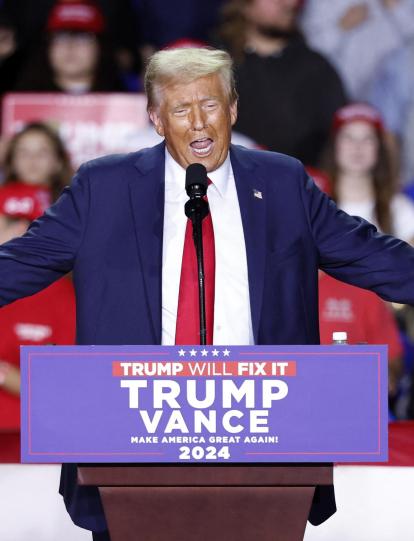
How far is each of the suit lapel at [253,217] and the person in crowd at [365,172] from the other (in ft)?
8.51

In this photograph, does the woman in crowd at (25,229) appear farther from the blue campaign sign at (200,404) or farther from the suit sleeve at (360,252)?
the blue campaign sign at (200,404)

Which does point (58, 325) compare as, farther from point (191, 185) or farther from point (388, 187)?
point (191, 185)

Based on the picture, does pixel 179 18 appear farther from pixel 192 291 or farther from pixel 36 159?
pixel 192 291

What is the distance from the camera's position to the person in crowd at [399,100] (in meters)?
5.05

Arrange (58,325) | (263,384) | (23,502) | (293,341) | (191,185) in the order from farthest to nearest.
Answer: (58,325) < (23,502) < (293,341) < (191,185) < (263,384)

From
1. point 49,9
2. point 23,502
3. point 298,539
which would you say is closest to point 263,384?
point 298,539

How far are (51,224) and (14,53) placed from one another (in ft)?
10.2

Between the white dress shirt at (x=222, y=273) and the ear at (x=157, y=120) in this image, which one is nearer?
the white dress shirt at (x=222, y=273)

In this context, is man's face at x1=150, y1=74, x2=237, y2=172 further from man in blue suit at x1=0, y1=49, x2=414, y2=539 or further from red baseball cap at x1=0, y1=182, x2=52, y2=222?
red baseball cap at x1=0, y1=182, x2=52, y2=222

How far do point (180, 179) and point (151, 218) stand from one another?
0.43 feet

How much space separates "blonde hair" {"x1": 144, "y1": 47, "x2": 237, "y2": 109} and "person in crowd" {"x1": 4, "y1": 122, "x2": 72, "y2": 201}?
261 cm

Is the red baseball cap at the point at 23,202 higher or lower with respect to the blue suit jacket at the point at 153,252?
higher

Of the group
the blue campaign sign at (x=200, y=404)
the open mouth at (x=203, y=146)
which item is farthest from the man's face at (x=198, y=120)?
the blue campaign sign at (x=200, y=404)

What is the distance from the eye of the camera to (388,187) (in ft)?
16.3
